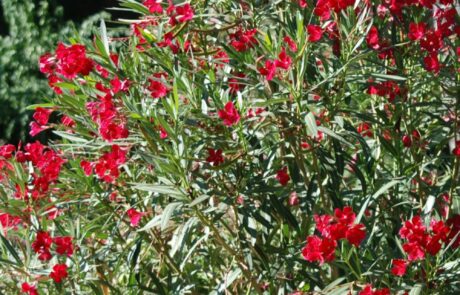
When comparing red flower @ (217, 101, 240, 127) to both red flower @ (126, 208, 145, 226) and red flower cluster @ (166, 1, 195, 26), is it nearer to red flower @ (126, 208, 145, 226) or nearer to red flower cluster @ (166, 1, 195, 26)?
red flower cluster @ (166, 1, 195, 26)

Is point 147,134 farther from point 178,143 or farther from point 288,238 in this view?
point 288,238

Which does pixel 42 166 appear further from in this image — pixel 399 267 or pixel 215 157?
pixel 399 267

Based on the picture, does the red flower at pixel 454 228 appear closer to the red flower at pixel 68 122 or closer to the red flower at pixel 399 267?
the red flower at pixel 399 267

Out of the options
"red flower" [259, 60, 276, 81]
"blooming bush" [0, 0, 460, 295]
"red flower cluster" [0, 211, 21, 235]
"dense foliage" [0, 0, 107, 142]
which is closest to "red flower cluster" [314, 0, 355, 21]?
"blooming bush" [0, 0, 460, 295]

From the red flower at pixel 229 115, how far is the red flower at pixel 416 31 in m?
0.64

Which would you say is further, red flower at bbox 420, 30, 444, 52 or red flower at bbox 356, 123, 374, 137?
red flower at bbox 356, 123, 374, 137

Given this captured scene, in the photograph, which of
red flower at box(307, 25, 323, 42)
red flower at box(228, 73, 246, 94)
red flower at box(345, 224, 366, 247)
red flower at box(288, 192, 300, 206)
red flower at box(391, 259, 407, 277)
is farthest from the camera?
red flower at box(288, 192, 300, 206)

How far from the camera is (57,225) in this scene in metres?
3.18

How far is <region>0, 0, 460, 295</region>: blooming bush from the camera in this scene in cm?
278

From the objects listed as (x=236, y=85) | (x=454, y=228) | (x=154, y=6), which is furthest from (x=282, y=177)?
(x=154, y=6)

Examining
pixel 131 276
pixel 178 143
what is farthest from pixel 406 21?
pixel 131 276

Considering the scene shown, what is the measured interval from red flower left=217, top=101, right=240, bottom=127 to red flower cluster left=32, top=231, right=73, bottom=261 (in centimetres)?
68

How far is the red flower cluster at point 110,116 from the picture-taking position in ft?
8.98

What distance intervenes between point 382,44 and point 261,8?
1.44ft
